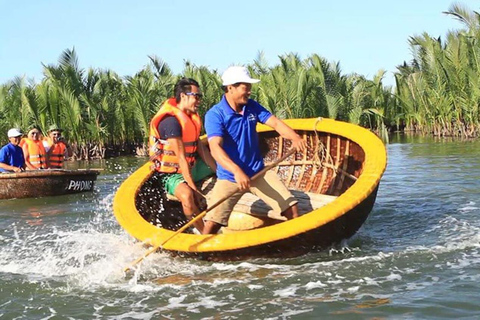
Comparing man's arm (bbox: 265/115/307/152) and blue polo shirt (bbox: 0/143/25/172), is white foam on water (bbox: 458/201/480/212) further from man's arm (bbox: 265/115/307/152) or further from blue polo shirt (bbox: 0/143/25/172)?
blue polo shirt (bbox: 0/143/25/172)

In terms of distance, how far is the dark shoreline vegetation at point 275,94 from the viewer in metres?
17.5

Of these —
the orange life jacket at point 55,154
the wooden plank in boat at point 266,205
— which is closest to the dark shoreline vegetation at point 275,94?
the orange life jacket at point 55,154

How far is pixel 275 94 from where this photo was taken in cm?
1847

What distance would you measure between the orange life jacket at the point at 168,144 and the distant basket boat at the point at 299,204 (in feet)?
1.73

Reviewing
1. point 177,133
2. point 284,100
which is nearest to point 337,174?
point 177,133

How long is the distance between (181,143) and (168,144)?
1.16 feet

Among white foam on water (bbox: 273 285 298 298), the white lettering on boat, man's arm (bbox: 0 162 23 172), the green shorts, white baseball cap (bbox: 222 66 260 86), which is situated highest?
white baseball cap (bbox: 222 66 260 86)

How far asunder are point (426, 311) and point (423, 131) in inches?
731

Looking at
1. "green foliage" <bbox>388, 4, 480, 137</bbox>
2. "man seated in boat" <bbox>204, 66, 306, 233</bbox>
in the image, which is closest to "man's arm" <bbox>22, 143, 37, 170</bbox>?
"man seated in boat" <bbox>204, 66, 306, 233</bbox>

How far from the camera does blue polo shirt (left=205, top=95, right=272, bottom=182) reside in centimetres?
488

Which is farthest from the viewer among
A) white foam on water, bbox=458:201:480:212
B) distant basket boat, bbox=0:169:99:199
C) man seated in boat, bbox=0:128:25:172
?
man seated in boat, bbox=0:128:25:172

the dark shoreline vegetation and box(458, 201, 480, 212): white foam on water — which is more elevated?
the dark shoreline vegetation

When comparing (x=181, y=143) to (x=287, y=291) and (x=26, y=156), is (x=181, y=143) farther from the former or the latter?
(x=26, y=156)

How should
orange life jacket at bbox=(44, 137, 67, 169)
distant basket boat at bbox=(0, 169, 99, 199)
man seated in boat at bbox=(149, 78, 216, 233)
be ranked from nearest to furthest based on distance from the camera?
1. man seated in boat at bbox=(149, 78, 216, 233)
2. distant basket boat at bbox=(0, 169, 99, 199)
3. orange life jacket at bbox=(44, 137, 67, 169)
